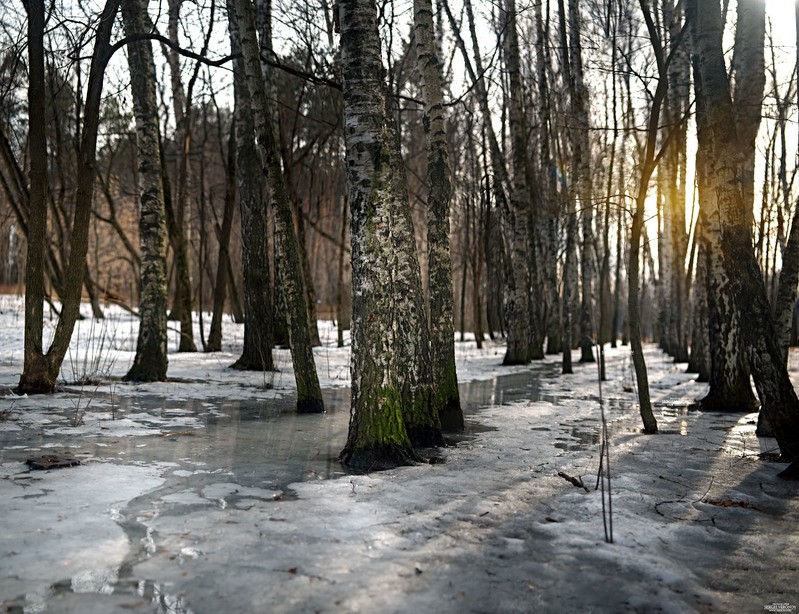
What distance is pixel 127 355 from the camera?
13125 millimetres

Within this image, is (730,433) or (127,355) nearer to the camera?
(730,433)

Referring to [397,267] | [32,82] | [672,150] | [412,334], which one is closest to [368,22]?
[397,267]

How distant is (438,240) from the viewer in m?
6.97

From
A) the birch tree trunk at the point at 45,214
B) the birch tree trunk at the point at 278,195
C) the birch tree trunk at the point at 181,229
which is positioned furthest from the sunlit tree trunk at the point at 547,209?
the birch tree trunk at the point at 45,214

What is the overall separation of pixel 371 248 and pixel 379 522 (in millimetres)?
1996

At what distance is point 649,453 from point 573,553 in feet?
8.84

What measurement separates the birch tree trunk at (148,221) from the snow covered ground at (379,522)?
9.22 feet

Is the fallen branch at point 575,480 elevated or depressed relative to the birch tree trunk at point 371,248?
depressed

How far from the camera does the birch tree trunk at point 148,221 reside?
9.42m

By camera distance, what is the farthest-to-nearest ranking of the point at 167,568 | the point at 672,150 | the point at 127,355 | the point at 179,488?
the point at 672,150
the point at 127,355
the point at 179,488
the point at 167,568

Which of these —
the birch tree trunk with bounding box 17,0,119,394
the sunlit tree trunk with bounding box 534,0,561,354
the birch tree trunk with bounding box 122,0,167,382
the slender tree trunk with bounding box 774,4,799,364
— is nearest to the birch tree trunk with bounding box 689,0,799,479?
the slender tree trunk with bounding box 774,4,799,364

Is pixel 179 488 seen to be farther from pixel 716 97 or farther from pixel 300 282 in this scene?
pixel 716 97

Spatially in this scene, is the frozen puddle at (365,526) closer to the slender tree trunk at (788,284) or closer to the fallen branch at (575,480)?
the fallen branch at (575,480)

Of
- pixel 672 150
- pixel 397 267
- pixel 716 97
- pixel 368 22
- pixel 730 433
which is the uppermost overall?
pixel 672 150
